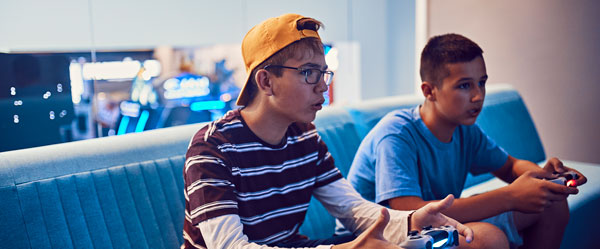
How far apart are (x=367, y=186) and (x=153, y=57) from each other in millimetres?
2742

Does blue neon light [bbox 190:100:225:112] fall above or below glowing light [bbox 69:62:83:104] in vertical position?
below

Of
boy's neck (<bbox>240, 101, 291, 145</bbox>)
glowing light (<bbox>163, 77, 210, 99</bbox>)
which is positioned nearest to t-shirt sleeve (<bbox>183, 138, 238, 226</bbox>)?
boy's neck (<bbox>240, 101, 291, 145</bbox>)

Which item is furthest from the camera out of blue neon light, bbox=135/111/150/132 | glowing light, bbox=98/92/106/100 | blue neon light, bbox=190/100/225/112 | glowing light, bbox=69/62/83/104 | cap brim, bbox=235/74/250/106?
blue neon light, bbox=190/100/225/112

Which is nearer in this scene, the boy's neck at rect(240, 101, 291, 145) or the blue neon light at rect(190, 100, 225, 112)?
the boy's neck at rect(240, 101, 291, 145)

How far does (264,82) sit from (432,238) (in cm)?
59

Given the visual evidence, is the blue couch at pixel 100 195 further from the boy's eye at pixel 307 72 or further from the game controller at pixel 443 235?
the game controller at pixel 443 235

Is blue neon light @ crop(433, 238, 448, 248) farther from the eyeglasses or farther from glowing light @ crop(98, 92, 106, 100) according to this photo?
glowing light @ crop(98, 92, 106, 100)

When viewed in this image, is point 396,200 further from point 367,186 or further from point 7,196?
point 7,196

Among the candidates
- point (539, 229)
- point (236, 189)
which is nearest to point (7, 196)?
point (236, 189)

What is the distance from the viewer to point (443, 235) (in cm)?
124

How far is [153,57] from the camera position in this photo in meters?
4.06

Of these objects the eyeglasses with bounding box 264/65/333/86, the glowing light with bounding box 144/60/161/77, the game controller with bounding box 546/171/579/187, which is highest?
the eyeglasses with bounding box 264/65/333/86

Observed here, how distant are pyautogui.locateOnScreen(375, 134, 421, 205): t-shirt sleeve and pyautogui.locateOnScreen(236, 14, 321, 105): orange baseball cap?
476mm

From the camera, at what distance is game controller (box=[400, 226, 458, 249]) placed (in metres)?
1.18
